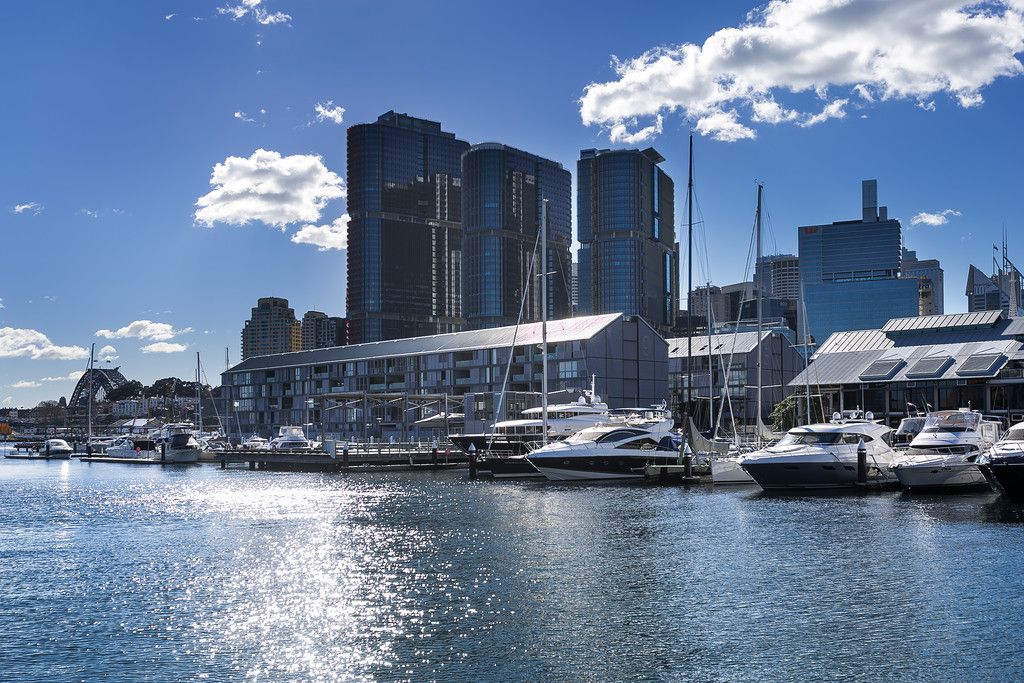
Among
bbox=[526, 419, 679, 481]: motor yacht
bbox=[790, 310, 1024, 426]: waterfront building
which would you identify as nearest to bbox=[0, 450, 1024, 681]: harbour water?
bbox=[526, 419, 679, 481]: motor yacht

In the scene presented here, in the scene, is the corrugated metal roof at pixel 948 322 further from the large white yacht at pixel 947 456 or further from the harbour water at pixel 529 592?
the harbour water at pixel 529 592

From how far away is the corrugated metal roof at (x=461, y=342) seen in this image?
456 feet

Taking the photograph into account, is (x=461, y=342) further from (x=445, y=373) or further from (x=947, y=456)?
(x=947, y=456)

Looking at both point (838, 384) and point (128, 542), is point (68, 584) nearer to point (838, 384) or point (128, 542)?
point (128, 542)

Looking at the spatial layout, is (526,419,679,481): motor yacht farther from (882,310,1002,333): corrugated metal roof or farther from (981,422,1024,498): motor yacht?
(882,310,1002,333): corrugated metal roof

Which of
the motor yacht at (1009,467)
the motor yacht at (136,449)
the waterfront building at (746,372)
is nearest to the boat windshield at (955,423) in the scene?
the motor yacht at (1009,467)

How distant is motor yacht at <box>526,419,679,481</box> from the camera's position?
76.3 meters

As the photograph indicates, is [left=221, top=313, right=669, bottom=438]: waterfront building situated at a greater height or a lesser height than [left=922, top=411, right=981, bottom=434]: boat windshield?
greater

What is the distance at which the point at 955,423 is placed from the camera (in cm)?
6544

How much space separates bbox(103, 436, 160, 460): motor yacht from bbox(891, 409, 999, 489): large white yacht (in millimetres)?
116068

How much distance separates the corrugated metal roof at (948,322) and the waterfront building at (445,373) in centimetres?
3804

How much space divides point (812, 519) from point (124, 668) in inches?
1436

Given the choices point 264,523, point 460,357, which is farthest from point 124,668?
point 460,357

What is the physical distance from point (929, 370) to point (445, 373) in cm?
8037
